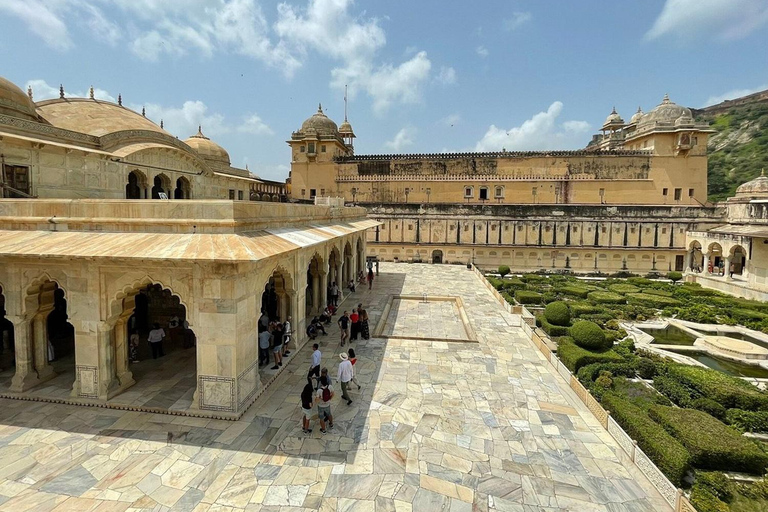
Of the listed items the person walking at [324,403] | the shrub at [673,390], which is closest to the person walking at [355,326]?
the person walking at [324,403]

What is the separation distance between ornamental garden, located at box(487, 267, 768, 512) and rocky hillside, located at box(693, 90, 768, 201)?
1936 inches

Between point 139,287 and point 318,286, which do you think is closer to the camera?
point 139,287

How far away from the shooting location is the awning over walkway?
686 cm

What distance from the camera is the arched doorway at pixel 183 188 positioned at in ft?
62.9

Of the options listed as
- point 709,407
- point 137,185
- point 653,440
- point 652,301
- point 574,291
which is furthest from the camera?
point 574,291

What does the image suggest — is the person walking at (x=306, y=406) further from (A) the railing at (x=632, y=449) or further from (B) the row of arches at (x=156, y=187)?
(B) the row of arches at (x=156, y=187)

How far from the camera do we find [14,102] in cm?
1258

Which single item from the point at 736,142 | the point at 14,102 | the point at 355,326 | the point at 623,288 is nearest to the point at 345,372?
the point at 355,326

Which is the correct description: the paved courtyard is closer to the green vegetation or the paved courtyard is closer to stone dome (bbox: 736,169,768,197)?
stone dome (bbox: 736,169,768,197)

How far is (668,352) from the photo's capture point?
13148mm

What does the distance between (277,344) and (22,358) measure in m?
5.35

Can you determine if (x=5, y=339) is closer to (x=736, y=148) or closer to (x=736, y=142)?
(x=736, y=148)

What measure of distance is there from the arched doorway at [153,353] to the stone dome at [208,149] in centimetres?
1539

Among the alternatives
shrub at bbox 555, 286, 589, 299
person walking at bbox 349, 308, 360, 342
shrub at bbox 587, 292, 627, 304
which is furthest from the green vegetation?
person walking at bbox 349, 308, 360, 342
